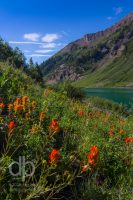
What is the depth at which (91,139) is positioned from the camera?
6730mm

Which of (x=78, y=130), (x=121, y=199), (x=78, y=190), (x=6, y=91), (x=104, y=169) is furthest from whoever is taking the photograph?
(x=6, y=91)

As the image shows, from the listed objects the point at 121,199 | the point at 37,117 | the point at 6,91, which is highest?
the point at 6,91

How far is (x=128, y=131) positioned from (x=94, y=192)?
4596mm

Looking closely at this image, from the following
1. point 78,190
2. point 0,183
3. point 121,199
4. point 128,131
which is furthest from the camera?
point 128,131

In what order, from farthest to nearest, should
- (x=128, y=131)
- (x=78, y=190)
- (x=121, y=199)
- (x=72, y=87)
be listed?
1. (x=72, y=87)
2. (x=128, y=131)
3. (x=78, y=190)
4. (x=121, y=199)

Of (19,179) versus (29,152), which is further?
(29,152)

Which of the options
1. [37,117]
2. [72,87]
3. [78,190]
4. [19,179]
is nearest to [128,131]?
[37,117]

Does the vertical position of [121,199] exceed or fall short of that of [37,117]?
it falls short

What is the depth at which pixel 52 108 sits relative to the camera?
8727mm

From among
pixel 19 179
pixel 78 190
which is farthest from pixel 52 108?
pixel 19 179

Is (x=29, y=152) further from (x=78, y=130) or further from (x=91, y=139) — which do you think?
(x=78, y=130)

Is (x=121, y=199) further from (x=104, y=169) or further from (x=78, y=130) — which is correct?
(x=78, y=130)

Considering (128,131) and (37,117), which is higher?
(37,117)

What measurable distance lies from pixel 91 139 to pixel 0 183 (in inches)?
123
